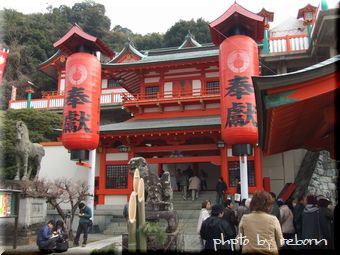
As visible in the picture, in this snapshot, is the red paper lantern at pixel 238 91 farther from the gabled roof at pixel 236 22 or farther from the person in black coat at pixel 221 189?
the person in black coat at pixel 221 189

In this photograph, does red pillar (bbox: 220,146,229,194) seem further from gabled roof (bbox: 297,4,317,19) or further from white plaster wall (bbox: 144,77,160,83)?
gabled roof (bbox: 297,4,317,19)

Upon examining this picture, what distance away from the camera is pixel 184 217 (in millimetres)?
14938

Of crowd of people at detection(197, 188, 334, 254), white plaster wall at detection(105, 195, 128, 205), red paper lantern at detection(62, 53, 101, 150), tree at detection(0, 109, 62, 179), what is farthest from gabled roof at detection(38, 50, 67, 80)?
crowd of people at detection(197, 188, 334, 254)

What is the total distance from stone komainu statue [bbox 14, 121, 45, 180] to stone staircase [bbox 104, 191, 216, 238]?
15.7 feet

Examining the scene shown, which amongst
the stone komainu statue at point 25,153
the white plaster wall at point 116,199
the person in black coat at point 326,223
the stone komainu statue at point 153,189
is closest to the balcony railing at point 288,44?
the white plaster wall at point 116,199

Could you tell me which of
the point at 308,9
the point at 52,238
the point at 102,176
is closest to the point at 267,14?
the point at 308,9

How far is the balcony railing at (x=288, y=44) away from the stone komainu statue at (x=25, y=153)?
1464 centimetres

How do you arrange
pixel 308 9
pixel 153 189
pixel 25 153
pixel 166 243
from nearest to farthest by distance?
pixel 166 243, pixel 153 189, pixel 25 153, pixel 308 9

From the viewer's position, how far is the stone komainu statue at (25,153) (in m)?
16.2

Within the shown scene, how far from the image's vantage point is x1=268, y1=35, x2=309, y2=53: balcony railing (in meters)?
21.3

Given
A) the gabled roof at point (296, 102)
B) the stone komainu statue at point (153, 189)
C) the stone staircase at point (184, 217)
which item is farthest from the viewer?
the stone staircase at point (184, 217)

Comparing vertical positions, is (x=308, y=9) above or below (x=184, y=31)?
below

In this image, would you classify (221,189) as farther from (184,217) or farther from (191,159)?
(191,159)

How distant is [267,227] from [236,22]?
38.4 feet
